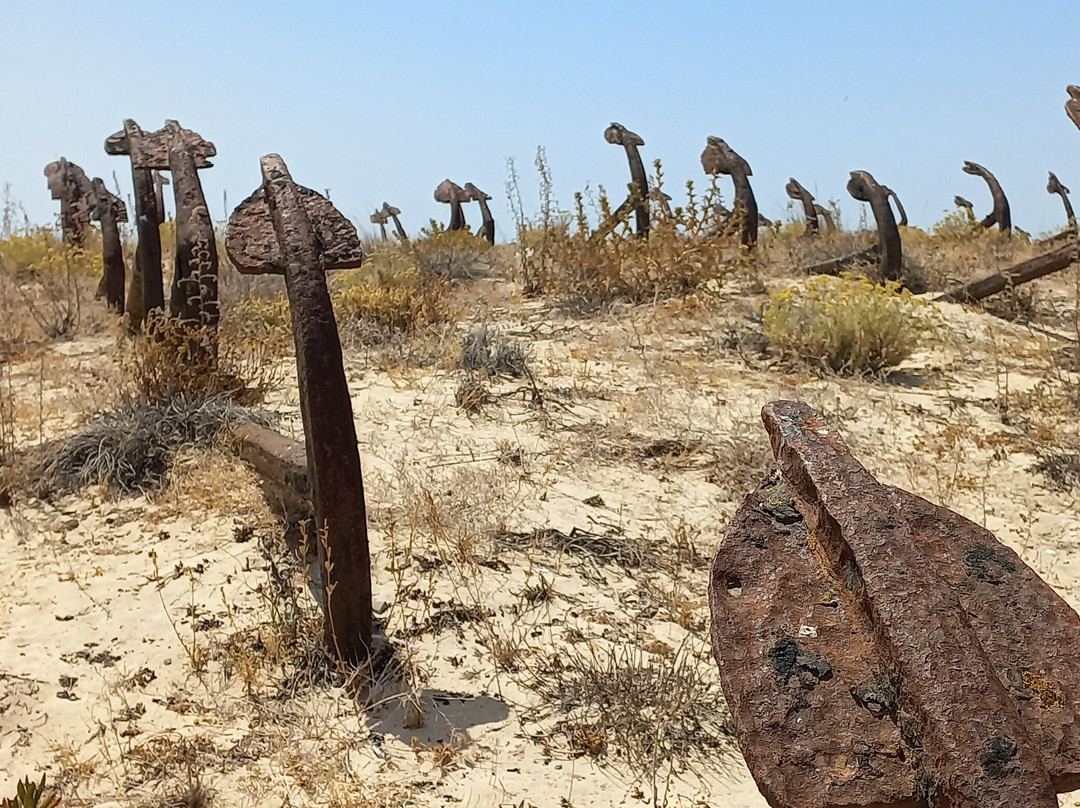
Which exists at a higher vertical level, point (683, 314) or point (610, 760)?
point (683, 314)

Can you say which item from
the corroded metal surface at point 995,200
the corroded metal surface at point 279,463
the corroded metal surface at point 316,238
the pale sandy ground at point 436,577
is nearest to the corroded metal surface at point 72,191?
the pale sandy ground at point 436,577

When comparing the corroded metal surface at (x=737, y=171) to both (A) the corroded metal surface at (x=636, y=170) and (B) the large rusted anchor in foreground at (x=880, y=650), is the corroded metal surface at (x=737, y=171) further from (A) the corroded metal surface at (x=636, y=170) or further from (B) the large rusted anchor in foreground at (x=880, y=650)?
(B) the large rusted anchor in foreground at (x=880, y=650)

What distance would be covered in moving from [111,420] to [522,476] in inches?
80.1

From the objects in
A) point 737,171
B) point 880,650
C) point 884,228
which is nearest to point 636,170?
point 737,171

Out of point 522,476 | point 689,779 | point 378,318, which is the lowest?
point 689,779

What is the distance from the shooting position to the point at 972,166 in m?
15.1

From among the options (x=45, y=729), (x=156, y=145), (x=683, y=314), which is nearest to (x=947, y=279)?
(x=683, y=314)

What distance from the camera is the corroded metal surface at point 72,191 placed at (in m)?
9.73

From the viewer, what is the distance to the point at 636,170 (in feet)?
34.2

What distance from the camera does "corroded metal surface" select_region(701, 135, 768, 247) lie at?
35.5 ft

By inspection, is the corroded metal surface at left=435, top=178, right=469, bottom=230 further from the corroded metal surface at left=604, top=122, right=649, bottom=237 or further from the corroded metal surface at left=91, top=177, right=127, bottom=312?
the corroded metal surface at left=91, top=177, right=127, bottom=312

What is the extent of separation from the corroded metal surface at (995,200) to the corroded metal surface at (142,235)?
1282 cm

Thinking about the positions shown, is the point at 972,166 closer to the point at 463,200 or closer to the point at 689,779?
the point at 463,200

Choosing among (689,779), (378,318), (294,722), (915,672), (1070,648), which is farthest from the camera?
(378,318)
